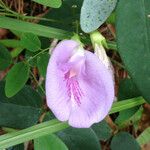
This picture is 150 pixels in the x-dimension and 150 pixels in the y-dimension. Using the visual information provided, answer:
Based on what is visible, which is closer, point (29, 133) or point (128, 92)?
point (29, 133)

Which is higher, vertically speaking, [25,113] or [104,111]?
[104,111]

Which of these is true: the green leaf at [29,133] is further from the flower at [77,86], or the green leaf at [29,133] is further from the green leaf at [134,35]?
the green leaf at [134,35]

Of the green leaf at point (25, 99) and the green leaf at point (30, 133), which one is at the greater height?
the green leaf at point (30, 133)

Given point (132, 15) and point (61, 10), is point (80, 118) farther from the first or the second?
point (61, 10)

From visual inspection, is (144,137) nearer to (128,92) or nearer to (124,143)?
(124,143)

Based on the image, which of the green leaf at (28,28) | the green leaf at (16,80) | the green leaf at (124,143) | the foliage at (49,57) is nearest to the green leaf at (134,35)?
the foliage at (49,57)

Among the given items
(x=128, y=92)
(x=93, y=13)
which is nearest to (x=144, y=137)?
(x=128, y=92)

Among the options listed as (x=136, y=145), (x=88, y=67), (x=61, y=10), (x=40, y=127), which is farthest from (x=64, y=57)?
(x=136, y=145)
